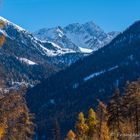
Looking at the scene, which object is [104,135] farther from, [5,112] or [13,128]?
[5,112]

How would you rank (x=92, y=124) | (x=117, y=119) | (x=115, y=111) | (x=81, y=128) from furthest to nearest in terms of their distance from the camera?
1. (x=81, y=128)
2. (x=92, y=124)
3. (x=117, y=119)
4. (x=115, y=111)

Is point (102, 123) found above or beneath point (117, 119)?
above

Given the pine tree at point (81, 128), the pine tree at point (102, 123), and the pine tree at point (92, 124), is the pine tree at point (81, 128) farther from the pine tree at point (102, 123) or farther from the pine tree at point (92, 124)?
the pine tree at point (102, 123)

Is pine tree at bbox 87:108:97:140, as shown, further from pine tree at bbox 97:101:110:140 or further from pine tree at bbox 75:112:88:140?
pine tree at bbox 97:101:110:140

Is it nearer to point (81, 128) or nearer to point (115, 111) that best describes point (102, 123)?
point (81, 128)

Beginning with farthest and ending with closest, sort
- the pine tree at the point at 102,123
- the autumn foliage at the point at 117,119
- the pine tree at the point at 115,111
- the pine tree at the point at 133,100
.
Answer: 1. the pine tree at the point at 102,123
2. the pine tree at the point at 115,111
3. the autumn foliage at the point at 117,119
4. the pine tree at the point at 133,100

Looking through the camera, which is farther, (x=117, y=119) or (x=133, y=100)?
(x=117, y=119)

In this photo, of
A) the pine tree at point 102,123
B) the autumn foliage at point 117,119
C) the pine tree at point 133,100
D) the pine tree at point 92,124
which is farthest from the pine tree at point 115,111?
the pine tree at point 92,124

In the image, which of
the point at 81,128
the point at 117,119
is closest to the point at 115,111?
the point at 117,119

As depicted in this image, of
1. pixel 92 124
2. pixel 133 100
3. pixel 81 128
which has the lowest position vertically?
pixel 133 100

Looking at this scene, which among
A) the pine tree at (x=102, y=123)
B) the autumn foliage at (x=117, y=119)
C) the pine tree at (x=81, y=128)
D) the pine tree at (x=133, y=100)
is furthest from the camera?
the pine tree at (x=81, y=128)

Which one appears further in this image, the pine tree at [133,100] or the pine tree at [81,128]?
the pine tree at [81,128]

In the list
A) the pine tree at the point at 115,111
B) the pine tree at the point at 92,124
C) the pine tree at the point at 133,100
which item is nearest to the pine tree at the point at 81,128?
the pine tree at the point at 92,124

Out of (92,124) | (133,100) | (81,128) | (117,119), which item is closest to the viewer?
(133,100)
